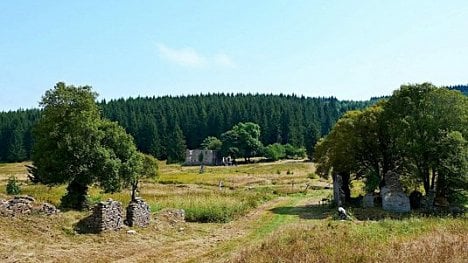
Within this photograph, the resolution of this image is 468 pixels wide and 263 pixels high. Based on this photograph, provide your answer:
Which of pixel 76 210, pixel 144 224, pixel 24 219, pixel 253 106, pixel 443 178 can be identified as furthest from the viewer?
pixel 253 106

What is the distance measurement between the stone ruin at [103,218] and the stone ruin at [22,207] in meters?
1.87

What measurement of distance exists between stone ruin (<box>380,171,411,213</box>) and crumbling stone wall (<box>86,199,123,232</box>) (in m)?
18.6

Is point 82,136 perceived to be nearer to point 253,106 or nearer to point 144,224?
point 144,224

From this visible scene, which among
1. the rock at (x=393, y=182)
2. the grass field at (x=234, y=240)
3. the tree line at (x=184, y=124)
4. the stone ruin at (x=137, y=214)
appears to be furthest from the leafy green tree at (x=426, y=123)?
the tree line at (x=184, y=124)

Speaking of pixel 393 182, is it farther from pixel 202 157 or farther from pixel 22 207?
pixel 202 157

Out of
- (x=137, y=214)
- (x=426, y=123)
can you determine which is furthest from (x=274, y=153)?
(x=137, y=214)

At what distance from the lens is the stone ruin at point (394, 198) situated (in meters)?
33.0

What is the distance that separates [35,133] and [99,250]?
493 inches

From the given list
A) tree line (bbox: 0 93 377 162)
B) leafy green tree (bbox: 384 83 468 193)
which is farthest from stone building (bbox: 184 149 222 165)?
leafy green tree (bbox: 384 83 468 193)

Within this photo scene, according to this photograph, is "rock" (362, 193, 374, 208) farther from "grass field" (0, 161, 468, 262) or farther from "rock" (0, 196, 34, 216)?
"rock" (0, 196, 34, 216)

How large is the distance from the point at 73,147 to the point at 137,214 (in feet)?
20.7

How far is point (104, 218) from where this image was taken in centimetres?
2300

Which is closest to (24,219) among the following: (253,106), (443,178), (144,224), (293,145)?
(144,224)

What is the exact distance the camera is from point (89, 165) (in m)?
29.0
